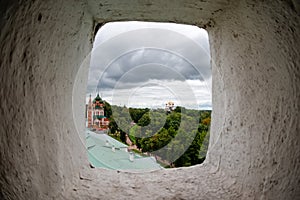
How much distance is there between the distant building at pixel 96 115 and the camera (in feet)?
3.72

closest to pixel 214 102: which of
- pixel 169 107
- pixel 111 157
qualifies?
pixel 169 107

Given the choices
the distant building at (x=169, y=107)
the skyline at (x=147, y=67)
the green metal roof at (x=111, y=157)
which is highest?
the skyline at (x=147, y=67)

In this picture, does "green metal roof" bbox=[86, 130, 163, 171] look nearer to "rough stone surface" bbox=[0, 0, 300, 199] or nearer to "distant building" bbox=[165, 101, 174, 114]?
"rough stone surface" bbox=[0, 0, 300, 199]

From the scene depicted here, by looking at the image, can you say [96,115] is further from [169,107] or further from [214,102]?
[214,102]

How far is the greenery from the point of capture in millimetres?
1103

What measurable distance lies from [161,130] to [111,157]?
0.78 feet

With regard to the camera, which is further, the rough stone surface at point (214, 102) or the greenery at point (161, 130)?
the greenery at point (161, 130)

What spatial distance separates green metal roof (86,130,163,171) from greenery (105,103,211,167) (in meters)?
0.04

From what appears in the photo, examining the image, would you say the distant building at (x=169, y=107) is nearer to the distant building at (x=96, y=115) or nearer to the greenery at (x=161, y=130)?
the greenery at (x=161, y=130)

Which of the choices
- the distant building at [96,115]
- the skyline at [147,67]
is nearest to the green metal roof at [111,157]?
the distant building at [96,115]

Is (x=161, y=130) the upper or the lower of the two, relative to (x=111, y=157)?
upper

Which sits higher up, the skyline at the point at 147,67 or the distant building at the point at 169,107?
the skyline at the point at 147,67

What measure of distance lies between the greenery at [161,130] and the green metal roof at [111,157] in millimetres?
43

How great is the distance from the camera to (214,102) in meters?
1.27
